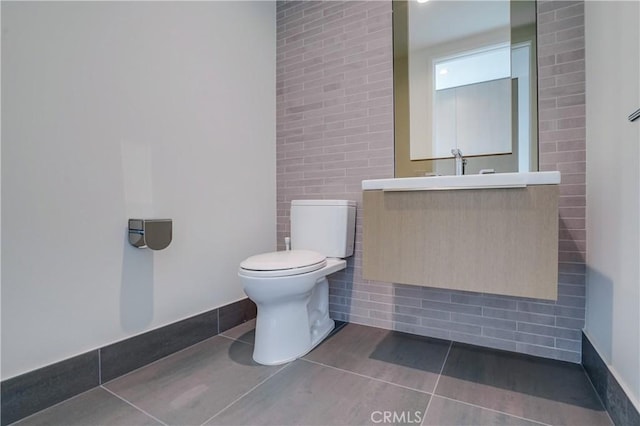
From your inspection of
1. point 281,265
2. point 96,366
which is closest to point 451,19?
point 281,265

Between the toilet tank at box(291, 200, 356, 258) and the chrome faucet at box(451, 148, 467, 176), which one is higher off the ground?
the chrome faucet at box(451, 148, 467, 176)

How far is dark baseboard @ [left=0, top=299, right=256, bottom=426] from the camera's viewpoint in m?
1.05

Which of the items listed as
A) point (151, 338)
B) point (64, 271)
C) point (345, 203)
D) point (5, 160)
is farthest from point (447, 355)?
point (5, 160)

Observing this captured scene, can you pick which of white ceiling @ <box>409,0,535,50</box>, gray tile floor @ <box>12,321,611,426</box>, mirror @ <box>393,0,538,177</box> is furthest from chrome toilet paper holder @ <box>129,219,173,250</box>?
white ceiling @ <box>409,0,535,50</box>

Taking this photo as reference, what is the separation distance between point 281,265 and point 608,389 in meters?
1.22

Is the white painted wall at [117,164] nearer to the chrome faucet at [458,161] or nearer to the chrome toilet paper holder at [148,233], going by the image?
the chrome toilet paper holder at [148,233]

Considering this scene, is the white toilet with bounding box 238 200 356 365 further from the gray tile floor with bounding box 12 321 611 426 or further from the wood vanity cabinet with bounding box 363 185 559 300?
the wood vanity cabinet with bounding box 363 185 559 300

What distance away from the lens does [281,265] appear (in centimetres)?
137

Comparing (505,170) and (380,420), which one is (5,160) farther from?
(505,170)

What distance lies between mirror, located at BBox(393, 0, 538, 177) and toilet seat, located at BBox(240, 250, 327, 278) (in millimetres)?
708

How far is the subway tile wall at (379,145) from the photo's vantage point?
1424mm

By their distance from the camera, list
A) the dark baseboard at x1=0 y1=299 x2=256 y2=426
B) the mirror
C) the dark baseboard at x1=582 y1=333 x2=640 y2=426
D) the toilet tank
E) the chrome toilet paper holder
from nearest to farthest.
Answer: the dark baseboard at x1=582 y1=333 x2=640 y2=426
the dark baseboard at x1=0 y1=299 x2=256 y2=426
the chrome toilet paper holder
the mirror
the toilet tank

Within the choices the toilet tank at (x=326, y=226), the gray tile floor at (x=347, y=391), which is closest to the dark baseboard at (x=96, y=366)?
the gray tile floor at (x=347, y=391)

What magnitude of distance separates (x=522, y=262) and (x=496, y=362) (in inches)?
24.5
